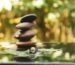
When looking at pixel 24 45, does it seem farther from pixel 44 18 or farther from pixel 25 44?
pixel 44 18

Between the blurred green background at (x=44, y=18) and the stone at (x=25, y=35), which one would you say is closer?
the stone at (x=25, y=35)

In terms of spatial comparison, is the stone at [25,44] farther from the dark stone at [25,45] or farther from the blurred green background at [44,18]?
the blurred green background at [44,18]

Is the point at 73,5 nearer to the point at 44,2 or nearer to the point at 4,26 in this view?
the point at 44,2

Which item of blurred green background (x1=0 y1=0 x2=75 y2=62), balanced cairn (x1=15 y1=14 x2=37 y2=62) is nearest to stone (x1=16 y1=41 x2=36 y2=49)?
balanced cairn (x1=15 y1=14 x2=37 y2=62)

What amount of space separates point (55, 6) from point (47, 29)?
0.65ft

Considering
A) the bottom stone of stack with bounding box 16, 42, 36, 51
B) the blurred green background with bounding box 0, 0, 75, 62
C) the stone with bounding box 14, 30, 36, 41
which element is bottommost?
the bottom stone of stack with bounding box 16, 42, 36, 51

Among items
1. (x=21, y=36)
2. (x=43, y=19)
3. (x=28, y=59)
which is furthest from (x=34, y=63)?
(x=43, y=19)

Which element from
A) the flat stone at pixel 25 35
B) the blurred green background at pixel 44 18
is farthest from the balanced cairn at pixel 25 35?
the blurred green background at pixel 44 18

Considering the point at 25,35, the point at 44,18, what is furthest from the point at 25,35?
the point at 44,18

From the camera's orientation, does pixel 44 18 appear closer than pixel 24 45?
No

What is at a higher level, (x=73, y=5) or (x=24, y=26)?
(x=73, y=5)

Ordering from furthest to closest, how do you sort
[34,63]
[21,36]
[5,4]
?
1. [5,4]
2. [21,36]
3. [34,63]

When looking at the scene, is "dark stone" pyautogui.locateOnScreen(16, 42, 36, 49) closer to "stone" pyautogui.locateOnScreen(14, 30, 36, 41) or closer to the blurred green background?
→ "stone" pyautogui.locateOnScreen(14, 30, 36, 41)

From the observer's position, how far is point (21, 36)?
1131 millimetres
